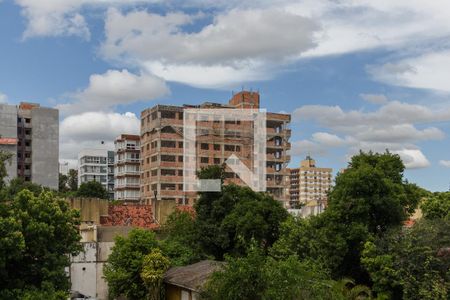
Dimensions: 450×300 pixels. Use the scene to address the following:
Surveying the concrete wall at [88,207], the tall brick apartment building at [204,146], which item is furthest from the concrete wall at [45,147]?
the concrete wall at [88,207]

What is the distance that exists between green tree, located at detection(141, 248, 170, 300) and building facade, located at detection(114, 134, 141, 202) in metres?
57.9

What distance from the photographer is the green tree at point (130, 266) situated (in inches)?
934

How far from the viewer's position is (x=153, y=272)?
2323 centimetres

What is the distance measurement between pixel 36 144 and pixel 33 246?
67.0 m

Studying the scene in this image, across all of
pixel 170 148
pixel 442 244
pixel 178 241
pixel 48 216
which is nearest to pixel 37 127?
pixel 170 148

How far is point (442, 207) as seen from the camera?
24328 millimetres

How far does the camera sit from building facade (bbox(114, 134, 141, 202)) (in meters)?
82.9

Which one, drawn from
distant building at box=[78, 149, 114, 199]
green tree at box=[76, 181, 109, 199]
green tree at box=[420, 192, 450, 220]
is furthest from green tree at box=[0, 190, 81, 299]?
distant building at box=[78, 149, 114, 199]

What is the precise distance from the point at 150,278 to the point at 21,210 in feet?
21.0

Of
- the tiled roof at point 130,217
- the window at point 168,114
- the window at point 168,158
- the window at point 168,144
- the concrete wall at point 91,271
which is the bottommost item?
the concrete wall at point 91,271

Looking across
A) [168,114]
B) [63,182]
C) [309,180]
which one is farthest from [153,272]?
[309,180]

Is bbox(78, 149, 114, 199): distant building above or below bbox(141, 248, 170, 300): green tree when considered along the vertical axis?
above

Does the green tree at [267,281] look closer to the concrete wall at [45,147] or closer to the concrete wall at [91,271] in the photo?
the concrete wall at [91,271]

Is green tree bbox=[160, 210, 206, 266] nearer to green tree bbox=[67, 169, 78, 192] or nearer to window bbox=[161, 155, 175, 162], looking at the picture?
window bbox=[161, 155, 175, 162]
